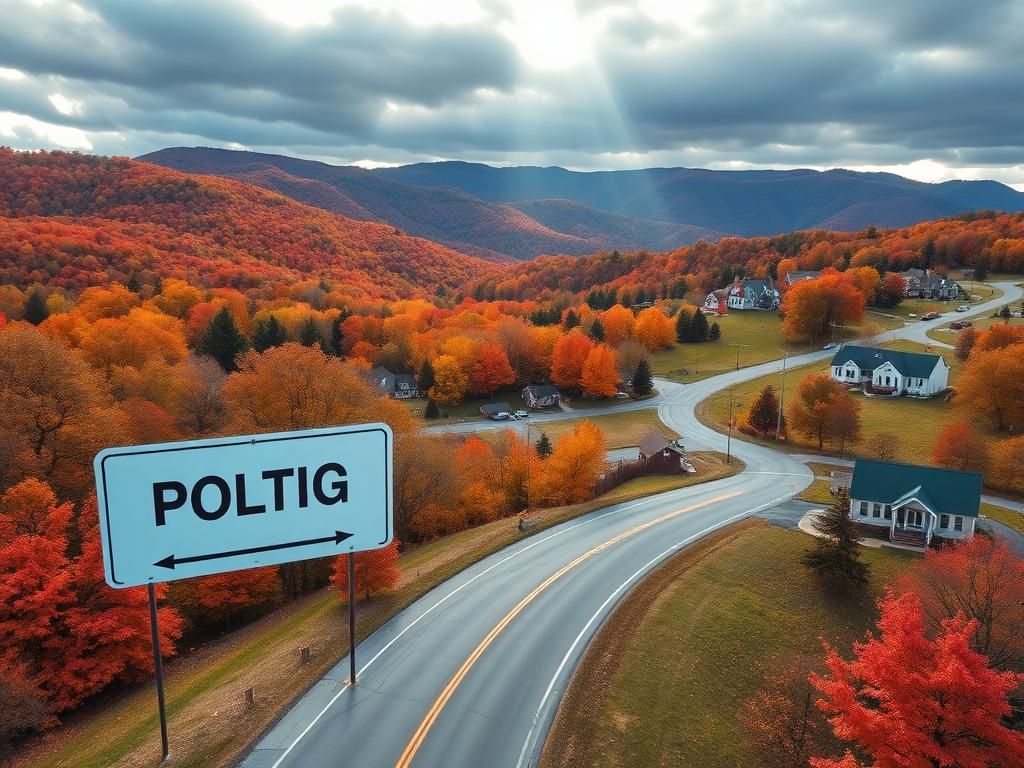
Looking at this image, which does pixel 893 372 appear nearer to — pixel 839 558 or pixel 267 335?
pixel 839 558

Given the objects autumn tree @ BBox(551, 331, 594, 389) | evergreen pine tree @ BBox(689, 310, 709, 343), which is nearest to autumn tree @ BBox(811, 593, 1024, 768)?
autumn tree @ BBox(551, 331, 594, 389)

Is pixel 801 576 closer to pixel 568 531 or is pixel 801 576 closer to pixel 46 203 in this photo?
pixel 568 531

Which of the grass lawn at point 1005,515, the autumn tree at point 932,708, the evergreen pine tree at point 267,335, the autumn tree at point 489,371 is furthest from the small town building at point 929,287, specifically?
the autumn tree at point 932,708

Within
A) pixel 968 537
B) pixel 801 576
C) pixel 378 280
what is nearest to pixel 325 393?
pixel 801 576

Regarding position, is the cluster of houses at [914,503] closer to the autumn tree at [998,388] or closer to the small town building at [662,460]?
the small town building at [662,460]

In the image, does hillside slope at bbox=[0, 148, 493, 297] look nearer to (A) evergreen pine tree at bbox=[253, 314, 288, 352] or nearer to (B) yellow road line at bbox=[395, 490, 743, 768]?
(A) evergreen pine tree at bbox=[253, 314, 288, 352]

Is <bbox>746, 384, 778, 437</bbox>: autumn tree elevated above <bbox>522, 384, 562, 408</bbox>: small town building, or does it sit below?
above

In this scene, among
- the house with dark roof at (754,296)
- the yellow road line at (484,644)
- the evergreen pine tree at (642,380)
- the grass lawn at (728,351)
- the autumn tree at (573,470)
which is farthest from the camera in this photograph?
the house with dark roof at (754,296)
